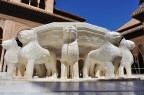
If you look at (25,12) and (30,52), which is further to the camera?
(25,12)

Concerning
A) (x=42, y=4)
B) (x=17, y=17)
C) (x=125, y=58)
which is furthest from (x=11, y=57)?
(x=42, y=4)

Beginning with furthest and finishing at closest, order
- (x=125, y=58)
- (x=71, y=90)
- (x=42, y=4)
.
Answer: (x=42, y=4), (x=125, y=58), (x=71, y=90)

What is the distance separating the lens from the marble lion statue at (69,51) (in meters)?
2.89

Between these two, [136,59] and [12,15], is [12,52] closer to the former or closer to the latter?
[12,15]

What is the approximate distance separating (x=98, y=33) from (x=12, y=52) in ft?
4.87

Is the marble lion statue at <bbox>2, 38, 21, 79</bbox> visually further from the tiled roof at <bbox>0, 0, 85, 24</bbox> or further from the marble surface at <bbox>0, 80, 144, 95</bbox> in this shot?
the tiled roof at <bbox>0, 0, 85, 24</bbox>

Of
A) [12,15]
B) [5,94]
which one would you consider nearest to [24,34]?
[5,94]

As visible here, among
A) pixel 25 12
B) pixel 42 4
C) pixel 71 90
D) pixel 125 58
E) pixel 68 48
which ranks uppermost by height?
pixel 42 4

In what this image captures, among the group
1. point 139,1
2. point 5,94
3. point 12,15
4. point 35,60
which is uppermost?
point 139,1

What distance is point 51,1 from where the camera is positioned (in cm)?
1484

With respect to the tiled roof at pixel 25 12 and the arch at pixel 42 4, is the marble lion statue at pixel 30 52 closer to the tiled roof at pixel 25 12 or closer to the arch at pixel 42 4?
the tiled roof at pixel 25 12

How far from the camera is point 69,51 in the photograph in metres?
2.89

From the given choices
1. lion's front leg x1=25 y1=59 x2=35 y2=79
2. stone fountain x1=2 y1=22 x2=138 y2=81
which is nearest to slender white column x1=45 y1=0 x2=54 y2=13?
stone fountain x1=2 y1=22 x2=138 y2=81

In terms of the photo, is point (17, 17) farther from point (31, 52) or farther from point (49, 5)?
point (31, 52)
